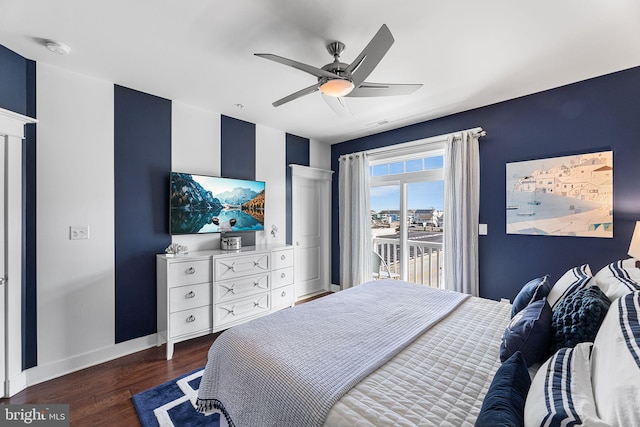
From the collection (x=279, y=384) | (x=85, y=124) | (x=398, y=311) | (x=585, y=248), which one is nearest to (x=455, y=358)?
(x=398, y=311)

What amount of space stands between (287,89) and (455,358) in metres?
2.55

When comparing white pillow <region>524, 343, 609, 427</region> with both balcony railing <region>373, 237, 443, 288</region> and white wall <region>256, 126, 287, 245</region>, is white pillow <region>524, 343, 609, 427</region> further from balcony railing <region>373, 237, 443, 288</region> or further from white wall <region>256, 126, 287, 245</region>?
white wall <region>256, 126, 287, 245</region>

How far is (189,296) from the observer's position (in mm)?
2717

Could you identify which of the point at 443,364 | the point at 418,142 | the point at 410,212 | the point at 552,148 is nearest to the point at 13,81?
the point at 443,364

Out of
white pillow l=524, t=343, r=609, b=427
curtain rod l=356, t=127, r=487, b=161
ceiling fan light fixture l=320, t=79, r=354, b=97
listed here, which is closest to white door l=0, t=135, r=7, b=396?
ceiling fan light fixture l=320, t=79, r=354, b=97

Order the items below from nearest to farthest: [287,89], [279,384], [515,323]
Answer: [279,384], [515,323], [287,89]

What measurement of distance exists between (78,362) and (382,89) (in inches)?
135

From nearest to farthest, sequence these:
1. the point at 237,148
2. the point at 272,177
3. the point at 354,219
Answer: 1. the point at 237,148
2. the point at 272,177
3. the point at 354,219

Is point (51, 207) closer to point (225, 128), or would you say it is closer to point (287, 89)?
point (225, 128)

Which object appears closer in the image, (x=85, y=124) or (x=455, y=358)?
(x=455, y=358)

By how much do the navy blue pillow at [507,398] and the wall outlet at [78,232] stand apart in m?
3.06

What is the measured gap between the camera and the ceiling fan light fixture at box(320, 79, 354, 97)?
1825mm

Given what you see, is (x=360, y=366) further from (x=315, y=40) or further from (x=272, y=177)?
(x=272, y=177)

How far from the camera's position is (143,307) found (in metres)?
2.80
